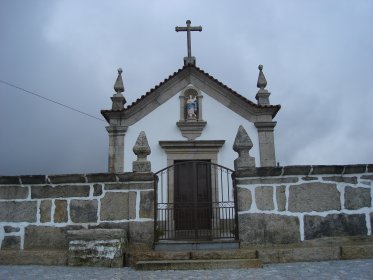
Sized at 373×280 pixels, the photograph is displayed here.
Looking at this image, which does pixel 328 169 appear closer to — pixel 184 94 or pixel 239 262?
pixel 239 262

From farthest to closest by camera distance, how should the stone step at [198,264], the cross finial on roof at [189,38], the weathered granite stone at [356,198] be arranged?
the cross finial on roof at [189,38] < the weathered granite stone at [356,198] < the stone step at [198,264]

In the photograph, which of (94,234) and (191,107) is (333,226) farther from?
(191,107)

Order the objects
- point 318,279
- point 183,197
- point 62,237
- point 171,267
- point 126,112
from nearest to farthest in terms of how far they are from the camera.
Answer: point 318,279 → point 171,267 → point 62,237 → point 183,197 → point 126,112

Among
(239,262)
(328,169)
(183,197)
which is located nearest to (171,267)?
(239,262)

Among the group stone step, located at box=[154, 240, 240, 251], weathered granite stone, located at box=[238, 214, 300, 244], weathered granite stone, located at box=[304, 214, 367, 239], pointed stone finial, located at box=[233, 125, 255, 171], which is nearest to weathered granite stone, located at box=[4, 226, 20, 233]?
stone step, located at box=[154, 240, 240, 251]

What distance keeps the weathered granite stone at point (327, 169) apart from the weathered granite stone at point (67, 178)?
13.0 ft

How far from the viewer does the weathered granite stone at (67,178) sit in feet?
20.6

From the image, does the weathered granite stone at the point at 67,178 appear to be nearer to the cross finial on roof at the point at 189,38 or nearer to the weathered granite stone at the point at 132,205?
the weathered granite stone at the point at 132,205

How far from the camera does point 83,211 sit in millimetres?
6227

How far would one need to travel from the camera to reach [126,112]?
1171cm

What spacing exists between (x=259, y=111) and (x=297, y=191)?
232 inches

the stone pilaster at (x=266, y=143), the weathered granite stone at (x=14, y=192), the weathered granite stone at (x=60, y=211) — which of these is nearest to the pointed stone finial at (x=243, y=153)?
the weathered granite stone at (x=60, y=211)

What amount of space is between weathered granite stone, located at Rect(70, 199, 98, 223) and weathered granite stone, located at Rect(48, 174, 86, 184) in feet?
1.13

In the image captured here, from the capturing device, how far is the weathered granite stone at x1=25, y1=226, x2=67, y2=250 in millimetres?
6156
